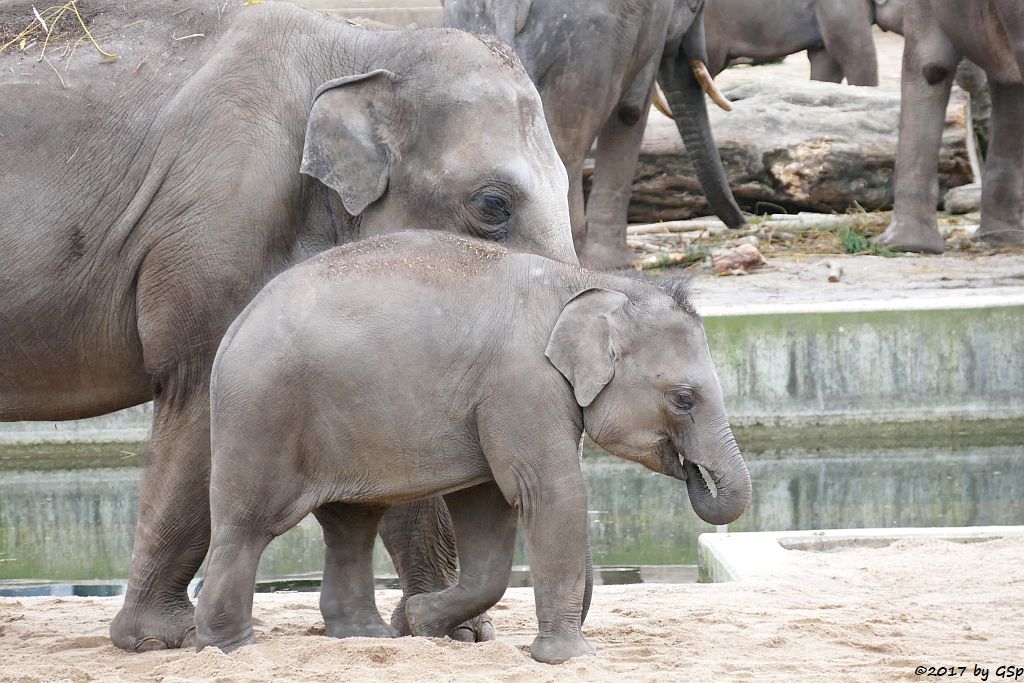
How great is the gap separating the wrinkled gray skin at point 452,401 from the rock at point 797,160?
8.86 meters

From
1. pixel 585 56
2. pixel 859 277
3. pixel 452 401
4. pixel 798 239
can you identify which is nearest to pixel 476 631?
pixel 452 401

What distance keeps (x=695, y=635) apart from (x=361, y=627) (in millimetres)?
922

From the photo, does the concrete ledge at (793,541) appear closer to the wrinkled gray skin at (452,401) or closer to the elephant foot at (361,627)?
the elephant foot at (361,627)

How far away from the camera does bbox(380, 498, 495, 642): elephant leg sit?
A: 4871 mm

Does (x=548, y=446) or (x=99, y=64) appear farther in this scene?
(x=99, y=64)

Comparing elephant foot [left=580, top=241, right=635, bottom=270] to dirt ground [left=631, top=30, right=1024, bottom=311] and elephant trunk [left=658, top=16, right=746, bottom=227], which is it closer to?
dirt ground [left=631, top=30, right=1024, bottom=311]

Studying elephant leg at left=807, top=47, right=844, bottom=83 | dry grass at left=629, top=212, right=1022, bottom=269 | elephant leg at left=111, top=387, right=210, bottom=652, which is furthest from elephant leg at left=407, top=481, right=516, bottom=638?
elephant leg at left=807, top=47, right=844, bottom=83

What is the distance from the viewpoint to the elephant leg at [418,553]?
4.87 meters

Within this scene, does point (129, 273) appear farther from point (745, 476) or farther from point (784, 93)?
point (784, 93)

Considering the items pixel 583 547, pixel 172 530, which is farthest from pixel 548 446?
pixel 172 530

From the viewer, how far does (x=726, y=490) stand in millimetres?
4316

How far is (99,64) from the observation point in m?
4.75

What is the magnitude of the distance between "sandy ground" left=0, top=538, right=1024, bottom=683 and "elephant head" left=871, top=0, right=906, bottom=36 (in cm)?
1167

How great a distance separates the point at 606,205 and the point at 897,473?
10.9 feet
